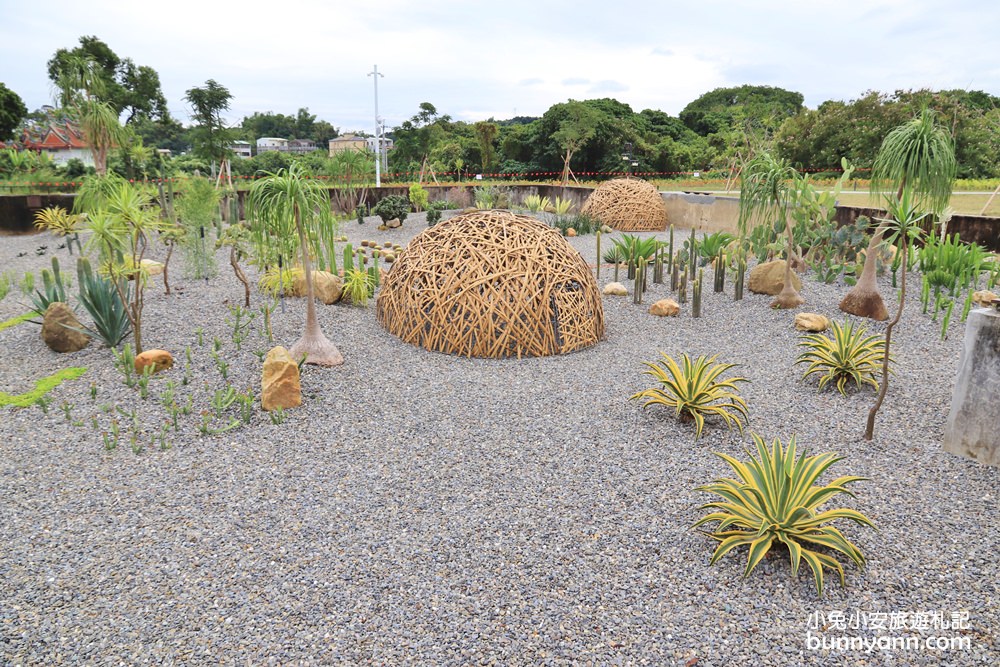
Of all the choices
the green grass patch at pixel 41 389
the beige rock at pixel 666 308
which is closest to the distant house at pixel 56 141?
the green grass patch at pixel 41 389

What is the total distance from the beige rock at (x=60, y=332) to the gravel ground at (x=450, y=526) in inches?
8.6

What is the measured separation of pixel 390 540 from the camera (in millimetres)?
3055

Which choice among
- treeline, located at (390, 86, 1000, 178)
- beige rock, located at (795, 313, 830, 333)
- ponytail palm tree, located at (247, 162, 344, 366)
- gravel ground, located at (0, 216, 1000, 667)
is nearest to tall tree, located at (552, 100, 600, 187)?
treeline, located at (390, 86, 1000, 178)

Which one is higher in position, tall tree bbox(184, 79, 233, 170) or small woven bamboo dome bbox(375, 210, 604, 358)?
tall tree bbox(184, 79, 233, 170)

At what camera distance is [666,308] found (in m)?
6.98

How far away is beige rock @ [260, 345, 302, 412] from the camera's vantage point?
448 centimetres

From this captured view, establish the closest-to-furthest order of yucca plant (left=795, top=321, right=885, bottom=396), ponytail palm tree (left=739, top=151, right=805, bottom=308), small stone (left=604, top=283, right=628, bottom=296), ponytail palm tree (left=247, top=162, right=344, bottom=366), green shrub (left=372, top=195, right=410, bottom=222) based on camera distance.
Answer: yucca plant (left=795, top=321, right=885, bottom=396)
ponytail palm tree (left=247, top=162, right=344, bottom=366)
ponytail palm tree (left=739, top=151, right=805, bottom=308)
small stone (left=604, top=283, right=628, bottom=296)
green shrub (left=372, top=195, right=410, bottom=222)

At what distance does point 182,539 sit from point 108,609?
1.60 ft

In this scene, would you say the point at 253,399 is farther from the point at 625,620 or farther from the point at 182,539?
the point at 625,620

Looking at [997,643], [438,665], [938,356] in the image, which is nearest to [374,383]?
[438,665]

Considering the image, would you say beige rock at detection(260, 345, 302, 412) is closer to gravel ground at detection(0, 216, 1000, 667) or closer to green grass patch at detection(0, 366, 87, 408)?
gravel ground at detection(0, 216, 1000, 667)

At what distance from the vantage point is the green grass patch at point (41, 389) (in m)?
4.57

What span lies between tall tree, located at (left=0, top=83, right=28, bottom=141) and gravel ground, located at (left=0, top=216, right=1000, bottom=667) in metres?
26.6

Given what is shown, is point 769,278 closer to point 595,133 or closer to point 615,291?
point 615,291
